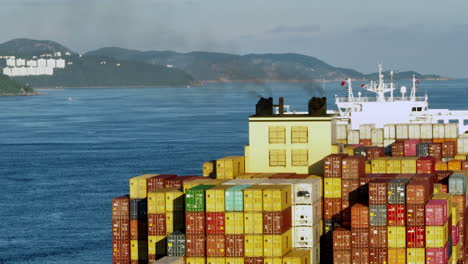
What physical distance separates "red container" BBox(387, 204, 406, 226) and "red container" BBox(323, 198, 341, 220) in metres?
3.29

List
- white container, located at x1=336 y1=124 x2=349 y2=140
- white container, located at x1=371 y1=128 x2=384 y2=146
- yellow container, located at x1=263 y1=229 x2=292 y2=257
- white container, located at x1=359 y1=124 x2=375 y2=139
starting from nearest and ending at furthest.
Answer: yellow container, located at x1=263 y1=229 x2=292 y2=257 < white container, located at x1=336 y1=124 x2=349 y2=140 < white container, located at x1=371 y1=128 x2=384 y2=146 < white container, located at x1=359 y1=124 x2=375 y2=139

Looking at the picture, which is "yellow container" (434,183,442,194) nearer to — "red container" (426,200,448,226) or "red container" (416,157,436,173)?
"red container" (416,157,436,173)

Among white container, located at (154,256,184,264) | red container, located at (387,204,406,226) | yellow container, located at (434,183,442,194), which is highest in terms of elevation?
yellow container, located at (434,183,442,194)

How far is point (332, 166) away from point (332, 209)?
161 centimetres

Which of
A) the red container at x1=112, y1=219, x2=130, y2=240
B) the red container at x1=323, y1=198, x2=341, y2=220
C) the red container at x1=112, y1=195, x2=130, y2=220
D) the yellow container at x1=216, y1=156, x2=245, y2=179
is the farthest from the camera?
the yellow container at x1=216, y1=156, x2=245, y2=179

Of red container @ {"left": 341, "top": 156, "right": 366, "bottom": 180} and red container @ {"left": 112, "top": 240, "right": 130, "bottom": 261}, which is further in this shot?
red container @ {"left": 112, "top": 240, "right": 130, "bottom": 261}

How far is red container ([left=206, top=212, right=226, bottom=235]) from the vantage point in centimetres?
3134

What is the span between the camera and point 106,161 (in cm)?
9500

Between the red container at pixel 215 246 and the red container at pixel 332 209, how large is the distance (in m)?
5.27

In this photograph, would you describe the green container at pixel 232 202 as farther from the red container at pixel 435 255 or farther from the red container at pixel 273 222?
the red container at pixel 435 255

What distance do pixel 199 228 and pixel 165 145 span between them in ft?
263

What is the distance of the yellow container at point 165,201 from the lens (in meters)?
33.0

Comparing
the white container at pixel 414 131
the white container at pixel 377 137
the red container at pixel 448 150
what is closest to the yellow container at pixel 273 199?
the red container at pixel 448 150

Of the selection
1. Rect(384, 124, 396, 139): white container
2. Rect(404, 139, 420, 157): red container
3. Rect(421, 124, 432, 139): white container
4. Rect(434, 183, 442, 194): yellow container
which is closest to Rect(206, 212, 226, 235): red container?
Rect(434, 183, 442, 194): yellow container
